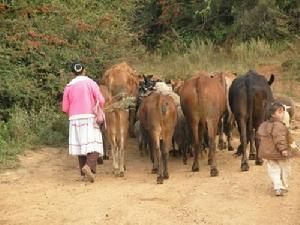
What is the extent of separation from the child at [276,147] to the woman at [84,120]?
10.5 ft

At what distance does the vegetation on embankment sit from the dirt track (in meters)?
1.59

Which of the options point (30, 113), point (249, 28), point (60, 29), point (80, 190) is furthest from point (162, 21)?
point (80, 190)

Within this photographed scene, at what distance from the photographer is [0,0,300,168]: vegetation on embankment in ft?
48.6

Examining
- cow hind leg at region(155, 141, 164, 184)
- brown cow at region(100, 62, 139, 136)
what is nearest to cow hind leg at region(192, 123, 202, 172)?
cow hind leg at region(155, 141, 164, 184)

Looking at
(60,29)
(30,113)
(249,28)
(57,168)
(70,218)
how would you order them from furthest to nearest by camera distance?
(249,28) → (60,29) → (30,113) → (57,168) → (70,218)

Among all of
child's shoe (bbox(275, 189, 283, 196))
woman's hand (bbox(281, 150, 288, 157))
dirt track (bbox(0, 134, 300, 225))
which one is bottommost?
dirt track (bbox(0, 134, 300, 225))

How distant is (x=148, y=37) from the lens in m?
28.4

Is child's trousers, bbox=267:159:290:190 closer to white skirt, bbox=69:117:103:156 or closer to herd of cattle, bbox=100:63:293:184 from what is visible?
herd of cattle, bbox=100:63:293:184

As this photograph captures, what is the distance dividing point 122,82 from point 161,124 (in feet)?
9.77

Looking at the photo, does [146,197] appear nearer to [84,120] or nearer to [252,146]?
[84,120]

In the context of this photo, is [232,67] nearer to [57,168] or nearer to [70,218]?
[57,168]

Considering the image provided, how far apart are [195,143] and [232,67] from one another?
934 cm

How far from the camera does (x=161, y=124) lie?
448 inches

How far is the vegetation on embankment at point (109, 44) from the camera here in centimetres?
1481
